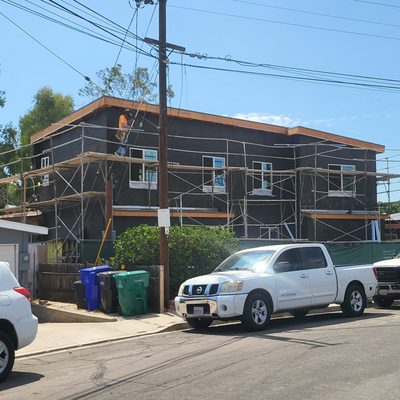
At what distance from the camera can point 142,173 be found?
22469 millimetres

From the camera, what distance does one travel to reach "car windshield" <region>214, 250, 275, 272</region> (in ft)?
40.0

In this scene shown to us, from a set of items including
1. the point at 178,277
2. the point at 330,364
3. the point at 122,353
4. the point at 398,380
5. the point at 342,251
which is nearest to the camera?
the point at 398,380

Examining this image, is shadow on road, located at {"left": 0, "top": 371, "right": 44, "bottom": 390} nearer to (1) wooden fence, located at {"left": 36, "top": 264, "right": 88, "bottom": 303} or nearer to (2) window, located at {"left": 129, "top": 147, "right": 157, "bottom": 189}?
(1) wooden fence, located at {"left": 36, "top": 264, "right": 88, "bottom": 303}

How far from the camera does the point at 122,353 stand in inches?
383

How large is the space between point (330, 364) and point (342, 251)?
12503 millimetres

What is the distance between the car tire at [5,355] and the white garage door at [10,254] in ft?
32.5

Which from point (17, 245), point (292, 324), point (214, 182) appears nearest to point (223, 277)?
point (292, 324)

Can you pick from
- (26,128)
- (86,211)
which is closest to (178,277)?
(86,211)

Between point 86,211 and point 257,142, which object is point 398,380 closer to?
point 86,211

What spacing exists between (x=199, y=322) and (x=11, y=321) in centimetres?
511

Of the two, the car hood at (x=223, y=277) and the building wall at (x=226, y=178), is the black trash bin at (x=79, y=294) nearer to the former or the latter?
the car hood at (x=223, y=277)

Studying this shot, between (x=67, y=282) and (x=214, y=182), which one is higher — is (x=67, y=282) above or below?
below

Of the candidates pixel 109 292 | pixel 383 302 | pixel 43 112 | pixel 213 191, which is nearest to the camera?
pixel 109 292

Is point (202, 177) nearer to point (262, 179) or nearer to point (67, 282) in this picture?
point (262, 179)
